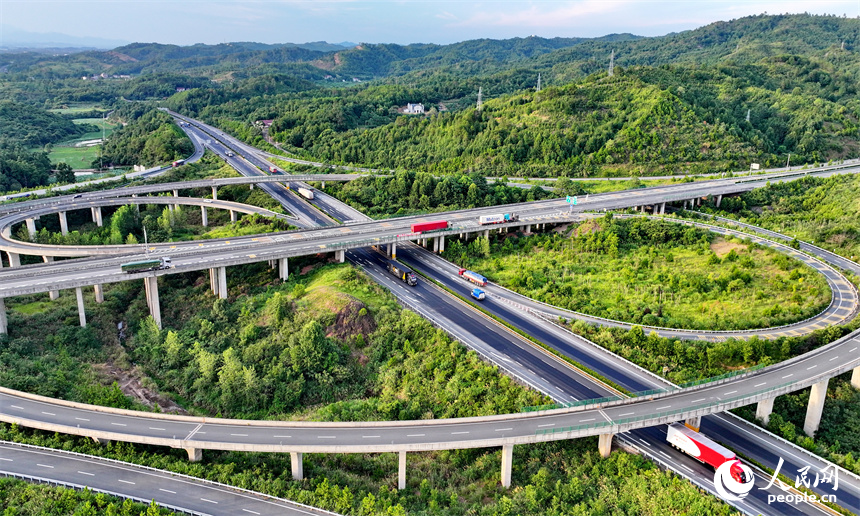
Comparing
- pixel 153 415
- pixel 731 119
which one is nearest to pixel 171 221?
pixel 153 415

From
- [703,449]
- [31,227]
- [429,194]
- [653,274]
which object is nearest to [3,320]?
[31,227]

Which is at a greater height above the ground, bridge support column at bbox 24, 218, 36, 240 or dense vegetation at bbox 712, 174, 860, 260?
dense vegetation at bbox 712, 174, 860, 260

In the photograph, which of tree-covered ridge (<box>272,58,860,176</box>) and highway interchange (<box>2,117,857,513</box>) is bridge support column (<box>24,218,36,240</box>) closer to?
highway interchange (<box>2,117,857,513</box>)

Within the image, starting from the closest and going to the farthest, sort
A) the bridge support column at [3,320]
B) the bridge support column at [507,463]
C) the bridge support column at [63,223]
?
the bridge support column at [507,463]
the bridge support column at [3,320]
the bridge support column at [63,223]

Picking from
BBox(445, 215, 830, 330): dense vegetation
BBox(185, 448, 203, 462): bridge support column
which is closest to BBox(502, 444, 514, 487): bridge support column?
BBox(185, 448, 203, 462): bridge support column

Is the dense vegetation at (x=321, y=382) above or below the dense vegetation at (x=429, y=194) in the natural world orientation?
below

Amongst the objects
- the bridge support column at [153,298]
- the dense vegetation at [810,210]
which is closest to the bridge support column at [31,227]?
the bridge support column at [153,298]

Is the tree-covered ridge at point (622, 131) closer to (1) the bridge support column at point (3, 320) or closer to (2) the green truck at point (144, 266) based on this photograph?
(2) the green truck at point (144, 266)
